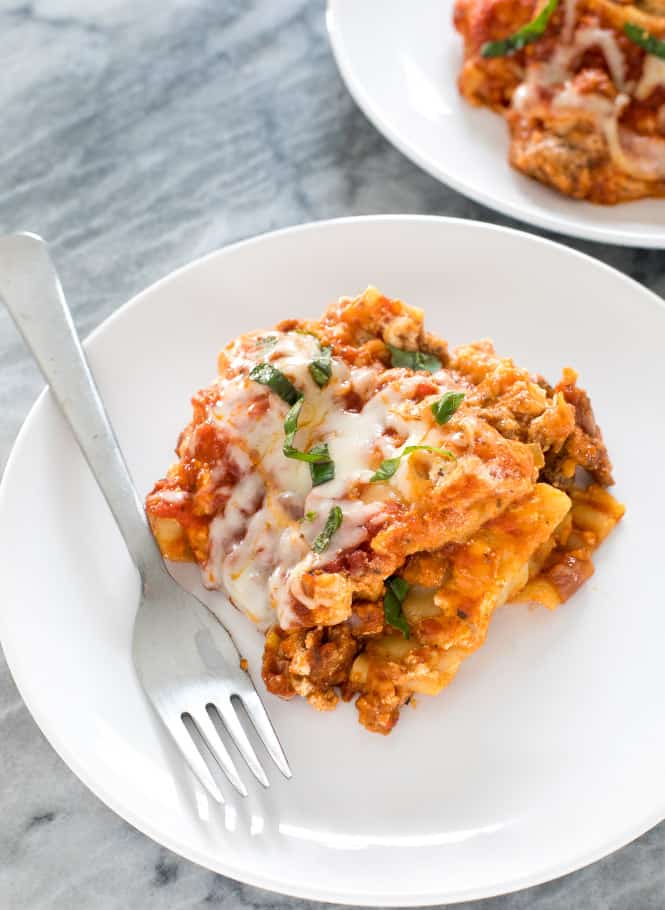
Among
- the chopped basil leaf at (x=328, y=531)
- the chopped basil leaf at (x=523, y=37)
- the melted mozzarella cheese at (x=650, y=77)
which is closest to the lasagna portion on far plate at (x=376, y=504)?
the chopped basil leaf at (x=328, y=531)

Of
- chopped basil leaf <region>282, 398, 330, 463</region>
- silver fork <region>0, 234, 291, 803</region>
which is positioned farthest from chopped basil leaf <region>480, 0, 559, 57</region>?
chopped basil leaf <region>282, 398, 330, 463</region>

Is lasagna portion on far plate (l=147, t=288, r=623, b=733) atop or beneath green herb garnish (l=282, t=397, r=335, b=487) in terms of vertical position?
beneath

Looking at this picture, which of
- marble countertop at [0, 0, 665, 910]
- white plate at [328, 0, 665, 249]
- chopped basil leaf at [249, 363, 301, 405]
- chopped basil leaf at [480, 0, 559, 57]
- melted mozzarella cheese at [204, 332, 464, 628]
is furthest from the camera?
marble countertop at [0, 0, 665, 910]

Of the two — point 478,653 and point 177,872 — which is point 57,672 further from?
point 478,653

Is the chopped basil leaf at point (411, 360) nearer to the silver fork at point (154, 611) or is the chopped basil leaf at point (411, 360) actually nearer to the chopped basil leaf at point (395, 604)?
the chopped basil leaf at point (395, 604)

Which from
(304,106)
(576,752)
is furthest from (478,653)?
(304,106)

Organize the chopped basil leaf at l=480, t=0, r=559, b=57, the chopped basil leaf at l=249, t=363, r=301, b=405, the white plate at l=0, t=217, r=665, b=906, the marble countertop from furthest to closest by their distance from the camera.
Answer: the marble countertop < the chopped basil leaf at l=480, t=0, r=559, b=57 < the chopped basil leaf at l=249, t=363, r=301, b=405 < the white plate at l=0, t=217, r=665, b=906

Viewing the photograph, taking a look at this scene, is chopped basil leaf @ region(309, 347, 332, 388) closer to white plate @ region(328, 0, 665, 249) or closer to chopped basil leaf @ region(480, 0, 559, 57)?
white plate @ region(328, 0, 665, 249)
